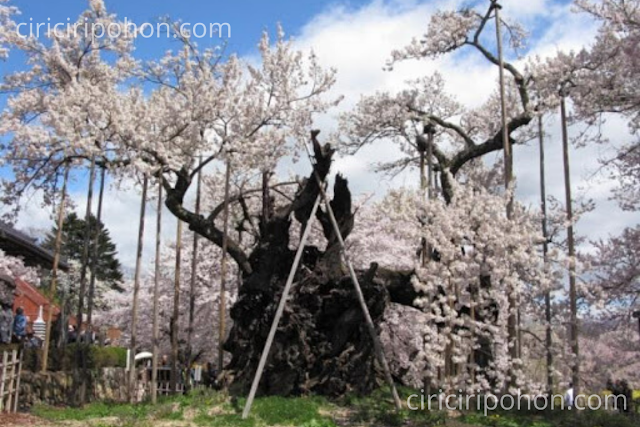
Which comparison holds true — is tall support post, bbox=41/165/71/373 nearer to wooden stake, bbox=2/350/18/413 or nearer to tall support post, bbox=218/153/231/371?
wooden stake, bbox=2/350/18/413

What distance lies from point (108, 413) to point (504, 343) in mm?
8140

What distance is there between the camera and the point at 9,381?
533 inches

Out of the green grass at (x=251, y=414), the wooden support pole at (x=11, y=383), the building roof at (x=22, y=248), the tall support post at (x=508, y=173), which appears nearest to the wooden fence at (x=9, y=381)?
the wooden support pole at (x=11, y=383)

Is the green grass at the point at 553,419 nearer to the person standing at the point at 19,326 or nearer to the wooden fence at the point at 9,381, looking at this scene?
the wooden fence at the point at 9,381

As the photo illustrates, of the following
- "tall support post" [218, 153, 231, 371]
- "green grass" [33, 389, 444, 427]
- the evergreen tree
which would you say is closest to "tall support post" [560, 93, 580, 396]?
"green grass" [33, 389, 444, 427]

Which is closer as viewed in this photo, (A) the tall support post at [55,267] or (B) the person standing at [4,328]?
(B) the person standing at [4,328]

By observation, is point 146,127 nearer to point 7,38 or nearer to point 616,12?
point 7,38

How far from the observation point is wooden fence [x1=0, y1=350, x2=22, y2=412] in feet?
41.6

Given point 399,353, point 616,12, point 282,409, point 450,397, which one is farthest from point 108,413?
point 616,12

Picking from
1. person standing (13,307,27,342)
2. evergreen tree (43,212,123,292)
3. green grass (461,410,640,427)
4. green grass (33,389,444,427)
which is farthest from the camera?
evergreen tree (43,212,123,292)

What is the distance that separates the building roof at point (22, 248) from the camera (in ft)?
62.0

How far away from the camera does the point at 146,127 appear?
17.2m

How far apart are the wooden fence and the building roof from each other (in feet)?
16.6

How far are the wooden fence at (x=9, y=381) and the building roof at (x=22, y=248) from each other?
5.07m
